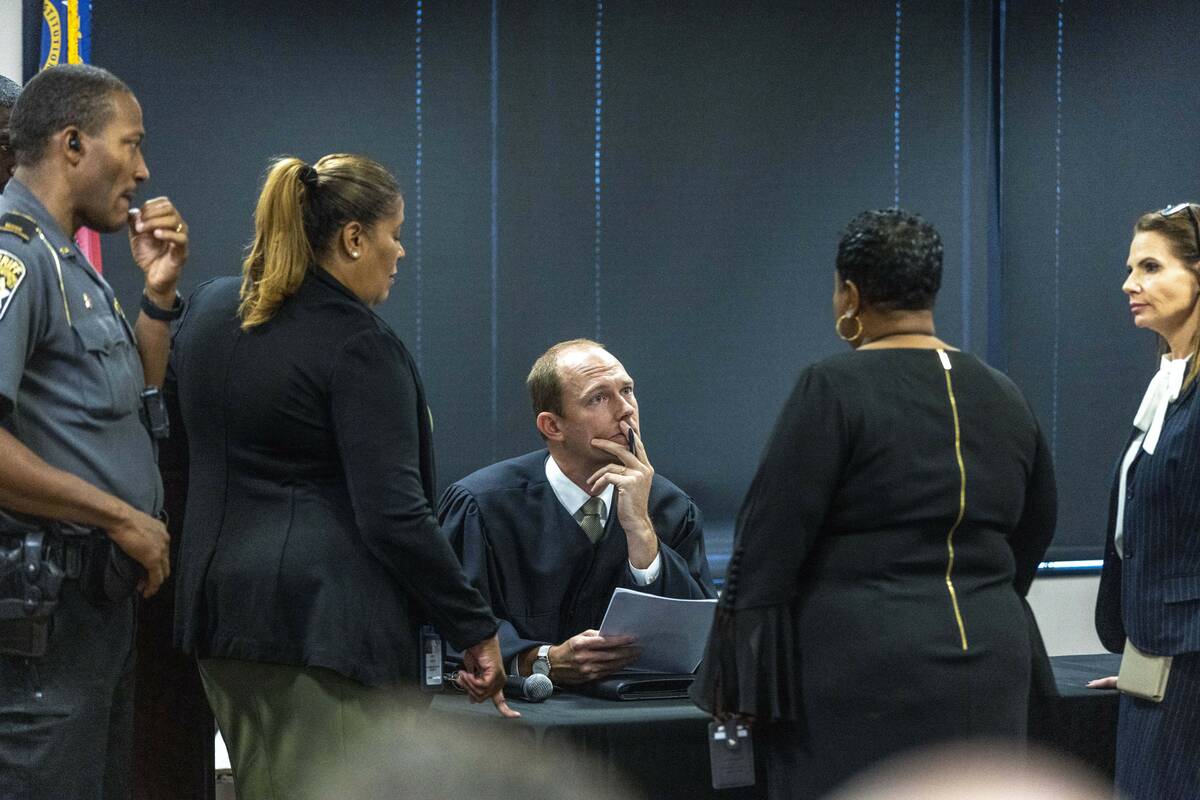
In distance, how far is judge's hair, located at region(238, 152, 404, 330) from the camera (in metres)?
1.97

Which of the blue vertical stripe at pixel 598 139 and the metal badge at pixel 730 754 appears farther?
the blue vertical stripe at pixel 598 139

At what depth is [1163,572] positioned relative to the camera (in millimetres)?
2285

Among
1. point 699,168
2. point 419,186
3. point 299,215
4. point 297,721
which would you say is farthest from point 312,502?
point 699,168

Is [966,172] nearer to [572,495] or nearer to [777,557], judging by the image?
[572,495]

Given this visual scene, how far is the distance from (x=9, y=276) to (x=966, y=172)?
3373 millimetres

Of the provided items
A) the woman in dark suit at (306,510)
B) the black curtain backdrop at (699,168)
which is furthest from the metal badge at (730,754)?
the black curtain backdrop at (699,168)

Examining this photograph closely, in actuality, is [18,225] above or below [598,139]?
below

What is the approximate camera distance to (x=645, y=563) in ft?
8.71

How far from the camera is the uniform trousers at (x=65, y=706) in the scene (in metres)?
1.71

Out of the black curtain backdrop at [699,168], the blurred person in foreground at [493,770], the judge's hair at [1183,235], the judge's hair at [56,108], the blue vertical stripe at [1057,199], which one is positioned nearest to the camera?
the judge's hair at [56,108]

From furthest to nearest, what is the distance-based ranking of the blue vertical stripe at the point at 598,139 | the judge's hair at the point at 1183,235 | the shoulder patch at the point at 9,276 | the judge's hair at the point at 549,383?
the blue vertical stripe at the point at 598,139, the judge's hair at the point at 549,383, the judge's hair at the point at 1183,235, the shoulder patch at the point at 9,276

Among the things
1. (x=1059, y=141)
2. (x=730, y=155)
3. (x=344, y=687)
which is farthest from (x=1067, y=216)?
(x=344, y=687)

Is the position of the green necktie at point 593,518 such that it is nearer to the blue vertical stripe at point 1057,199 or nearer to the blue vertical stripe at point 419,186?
the blue vertical stripe at point 419,186

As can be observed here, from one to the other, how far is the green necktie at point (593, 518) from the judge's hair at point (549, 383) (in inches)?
7.1
